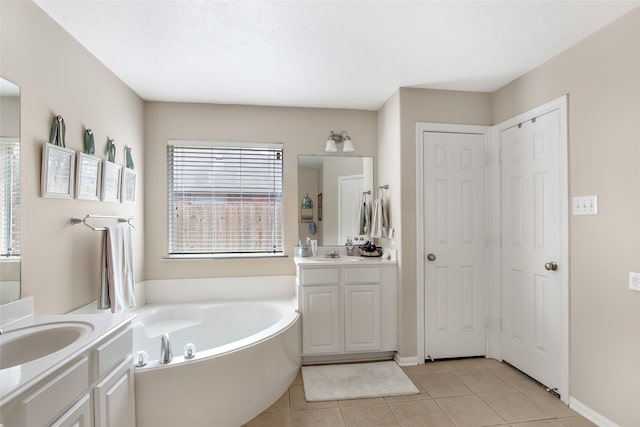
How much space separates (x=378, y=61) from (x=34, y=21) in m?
2.03

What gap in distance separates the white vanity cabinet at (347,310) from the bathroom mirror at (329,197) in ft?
1.87

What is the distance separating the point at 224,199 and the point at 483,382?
2777mm

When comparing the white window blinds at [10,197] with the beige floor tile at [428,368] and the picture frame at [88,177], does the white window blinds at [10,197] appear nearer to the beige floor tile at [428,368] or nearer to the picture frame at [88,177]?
the picture frame at [88,177]

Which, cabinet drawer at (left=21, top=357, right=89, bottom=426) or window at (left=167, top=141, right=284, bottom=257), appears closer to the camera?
cabinet drawer at (left=21, top=357, right=89, bottom=426)

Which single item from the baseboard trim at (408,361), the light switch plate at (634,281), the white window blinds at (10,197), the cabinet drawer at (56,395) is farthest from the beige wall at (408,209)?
the white window blinds at (10,197)

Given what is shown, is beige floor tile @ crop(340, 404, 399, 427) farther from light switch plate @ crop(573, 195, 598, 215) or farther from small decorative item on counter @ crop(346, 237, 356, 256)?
light switch plate @ crop(573, 195, 598, 215)

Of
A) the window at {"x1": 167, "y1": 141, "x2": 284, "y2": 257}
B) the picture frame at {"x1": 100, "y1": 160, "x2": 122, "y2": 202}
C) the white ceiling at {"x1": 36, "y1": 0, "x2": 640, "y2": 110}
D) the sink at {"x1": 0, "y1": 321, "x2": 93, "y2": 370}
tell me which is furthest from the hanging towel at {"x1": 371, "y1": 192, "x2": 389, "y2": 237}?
the sink at {"x1": 0, "y1": 321, "x2": 93, "y2": 370}

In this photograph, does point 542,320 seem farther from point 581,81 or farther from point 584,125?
point 581,81

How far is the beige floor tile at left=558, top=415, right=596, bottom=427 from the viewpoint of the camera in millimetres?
2020

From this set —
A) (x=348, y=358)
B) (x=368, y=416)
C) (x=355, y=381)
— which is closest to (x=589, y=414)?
(x=368, y=416)

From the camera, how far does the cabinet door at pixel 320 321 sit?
284cm

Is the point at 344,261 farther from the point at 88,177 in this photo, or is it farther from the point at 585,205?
the point at 88,177

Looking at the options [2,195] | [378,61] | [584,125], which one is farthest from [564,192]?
[2,195]

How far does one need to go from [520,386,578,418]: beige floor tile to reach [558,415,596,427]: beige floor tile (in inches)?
1.3
